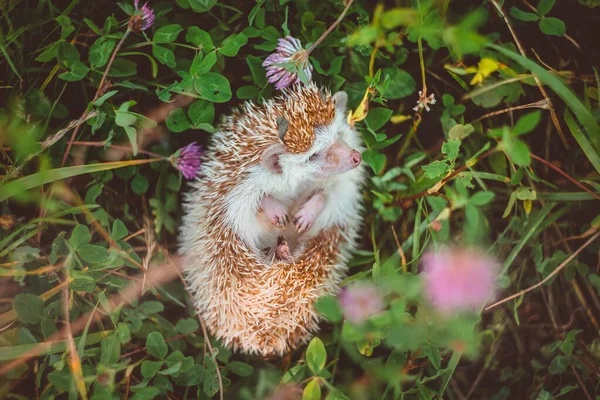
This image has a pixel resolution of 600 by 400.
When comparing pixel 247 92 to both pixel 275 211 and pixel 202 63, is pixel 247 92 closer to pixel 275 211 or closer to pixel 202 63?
pixel 202 63

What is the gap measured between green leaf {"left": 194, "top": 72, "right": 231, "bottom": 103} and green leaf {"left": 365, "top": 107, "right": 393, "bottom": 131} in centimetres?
68

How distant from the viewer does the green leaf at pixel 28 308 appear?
2.17 m

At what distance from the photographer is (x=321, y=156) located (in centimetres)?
224

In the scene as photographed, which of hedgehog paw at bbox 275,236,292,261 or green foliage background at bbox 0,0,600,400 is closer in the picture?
green foliage background at bbox 0,0,600,400

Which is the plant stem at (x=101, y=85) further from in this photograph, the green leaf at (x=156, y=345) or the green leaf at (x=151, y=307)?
the green leaf at (x=156, y=345)

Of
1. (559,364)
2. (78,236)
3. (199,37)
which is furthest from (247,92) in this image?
(559,364)

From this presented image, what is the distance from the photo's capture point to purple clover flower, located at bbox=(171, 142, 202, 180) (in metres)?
2.39

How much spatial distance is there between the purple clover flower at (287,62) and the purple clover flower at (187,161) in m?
0.55

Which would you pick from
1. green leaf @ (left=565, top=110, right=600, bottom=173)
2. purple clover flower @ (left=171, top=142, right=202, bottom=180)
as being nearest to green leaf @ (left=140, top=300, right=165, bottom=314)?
purple clover flower @ (left=171, top=142, right=202, bottom=180)

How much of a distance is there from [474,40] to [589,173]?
4.08 feet

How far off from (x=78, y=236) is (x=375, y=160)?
1395 mm

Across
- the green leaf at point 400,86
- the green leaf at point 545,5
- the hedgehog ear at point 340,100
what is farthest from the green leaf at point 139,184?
the green leaf at point 545,5

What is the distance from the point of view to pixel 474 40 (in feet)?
5.81

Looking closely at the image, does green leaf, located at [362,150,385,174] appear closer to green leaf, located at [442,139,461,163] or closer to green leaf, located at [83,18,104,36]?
green leaf, located at [442,139,461,163]
